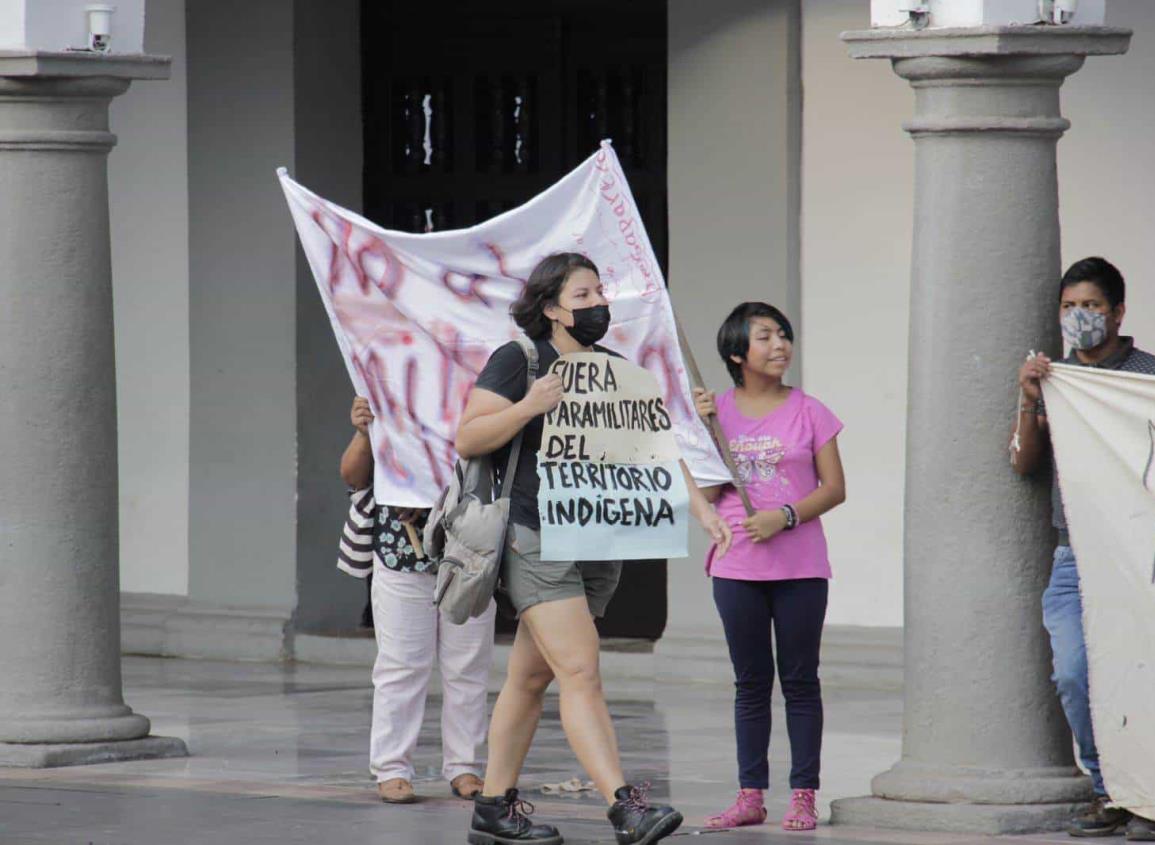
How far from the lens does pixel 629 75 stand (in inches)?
531

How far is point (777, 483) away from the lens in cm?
855

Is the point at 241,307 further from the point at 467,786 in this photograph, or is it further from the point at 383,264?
the point at 467,786

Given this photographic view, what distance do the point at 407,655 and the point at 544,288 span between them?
171cm

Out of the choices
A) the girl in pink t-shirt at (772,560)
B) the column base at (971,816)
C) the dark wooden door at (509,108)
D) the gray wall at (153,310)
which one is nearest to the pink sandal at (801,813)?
the girl in pink t-shirt at (772,560)

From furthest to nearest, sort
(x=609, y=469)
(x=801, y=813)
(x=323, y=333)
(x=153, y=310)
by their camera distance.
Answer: (x=153, y=310) → (x=323, y=333) → (x=801, y=813) → (x=609, y=469)

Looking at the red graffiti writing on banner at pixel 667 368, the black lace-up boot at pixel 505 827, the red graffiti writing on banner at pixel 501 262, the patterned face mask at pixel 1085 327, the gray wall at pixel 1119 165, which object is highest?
the gray wall at pixel 1119 165

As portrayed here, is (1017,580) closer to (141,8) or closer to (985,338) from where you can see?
(985,338)

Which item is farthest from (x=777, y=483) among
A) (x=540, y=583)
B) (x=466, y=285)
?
(x=466, y=285)

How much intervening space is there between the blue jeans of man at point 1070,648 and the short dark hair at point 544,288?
68.0 inches

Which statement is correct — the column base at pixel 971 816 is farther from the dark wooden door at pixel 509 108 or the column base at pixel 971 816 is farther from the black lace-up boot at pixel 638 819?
the dark wooden door at pixel 509 108

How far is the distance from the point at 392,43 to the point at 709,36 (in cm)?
225

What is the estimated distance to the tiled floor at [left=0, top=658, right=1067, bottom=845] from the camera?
8.35m

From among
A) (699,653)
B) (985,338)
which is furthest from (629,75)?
(985,338)

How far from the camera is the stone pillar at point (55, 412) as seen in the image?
10086 millimetres
